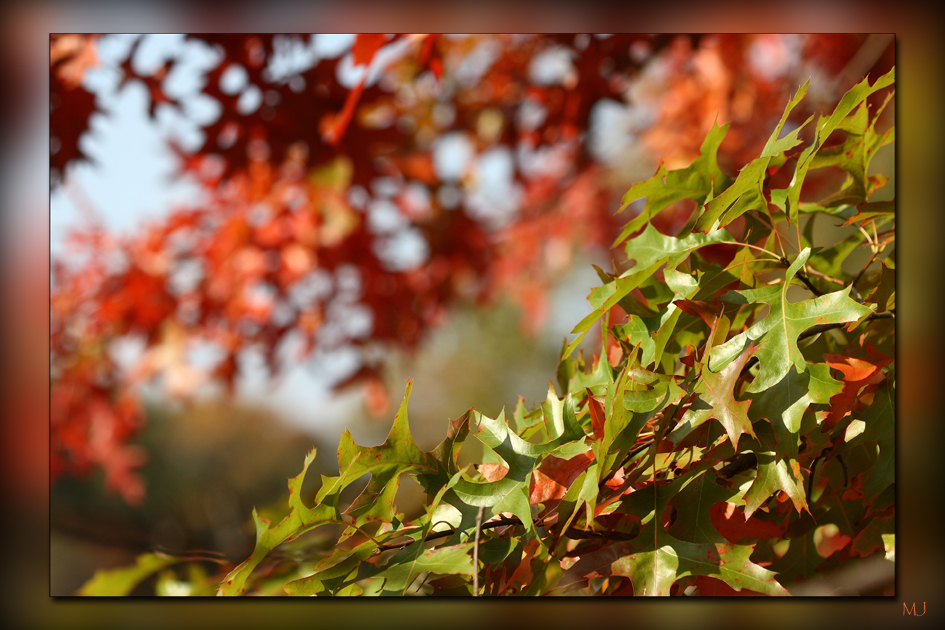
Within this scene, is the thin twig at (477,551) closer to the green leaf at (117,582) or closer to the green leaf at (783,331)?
the green leaf at (783,331)

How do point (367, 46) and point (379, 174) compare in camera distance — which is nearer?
point (367, 46)

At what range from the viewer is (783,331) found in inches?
13.7

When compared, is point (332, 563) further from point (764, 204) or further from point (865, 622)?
point (865, 622)

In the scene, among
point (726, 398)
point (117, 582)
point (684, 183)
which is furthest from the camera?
point (117, 582)

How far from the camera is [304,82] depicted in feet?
3.98

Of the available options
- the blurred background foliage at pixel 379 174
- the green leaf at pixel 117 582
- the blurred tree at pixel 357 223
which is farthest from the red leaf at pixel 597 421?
the blurred tree at pixel 357 223

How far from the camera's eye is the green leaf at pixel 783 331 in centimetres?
34

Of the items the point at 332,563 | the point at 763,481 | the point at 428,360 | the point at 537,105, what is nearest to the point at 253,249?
the point at 537,105

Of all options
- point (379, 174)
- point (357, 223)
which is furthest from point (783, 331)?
point (357, 223)

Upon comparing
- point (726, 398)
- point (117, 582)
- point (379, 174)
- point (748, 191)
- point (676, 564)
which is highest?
point (379, 174)

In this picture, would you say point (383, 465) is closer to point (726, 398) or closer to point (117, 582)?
point (726, 398)

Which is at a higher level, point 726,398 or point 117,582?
point 726,398

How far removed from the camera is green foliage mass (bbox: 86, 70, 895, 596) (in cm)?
34

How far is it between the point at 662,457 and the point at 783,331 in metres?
0.11
